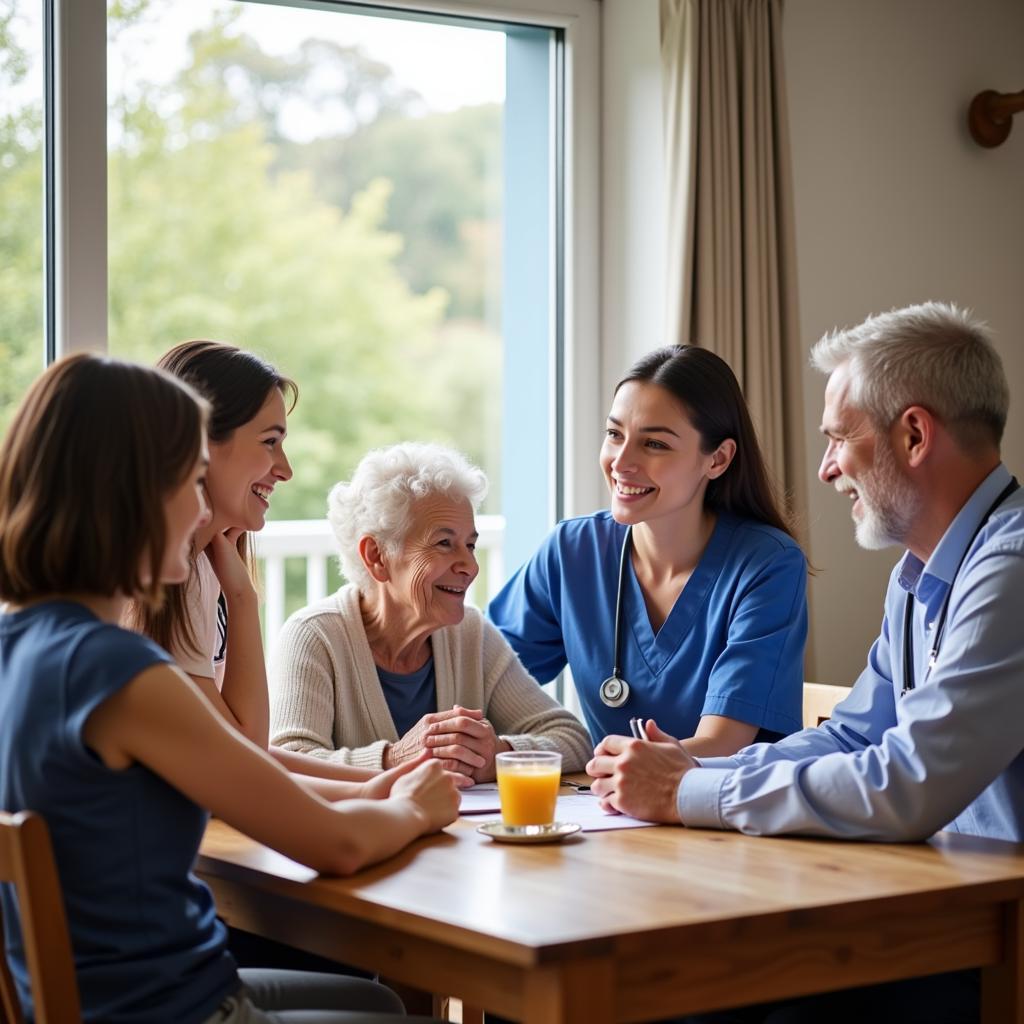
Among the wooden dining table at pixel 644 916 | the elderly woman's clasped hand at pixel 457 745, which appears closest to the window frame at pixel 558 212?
the elderly woman's clasped hand at pixel 457 745

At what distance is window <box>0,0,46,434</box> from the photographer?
2857 mm

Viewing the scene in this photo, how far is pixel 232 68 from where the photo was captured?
31.2ft

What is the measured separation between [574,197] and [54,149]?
4.12ft

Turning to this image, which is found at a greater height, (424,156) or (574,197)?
(424,156)

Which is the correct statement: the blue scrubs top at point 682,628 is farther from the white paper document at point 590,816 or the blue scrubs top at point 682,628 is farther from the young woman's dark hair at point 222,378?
the young woman's dark hair at point 222,378

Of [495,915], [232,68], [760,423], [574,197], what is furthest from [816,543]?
[232,68]

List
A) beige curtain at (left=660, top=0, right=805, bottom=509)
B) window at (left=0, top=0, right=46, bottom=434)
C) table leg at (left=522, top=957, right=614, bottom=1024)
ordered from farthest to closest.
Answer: beige curtain at (left=660, top=0, right=805, bottom=509)
window at (left=0, top=0, right=46, bottom=434)
table leg at (left=522, top=957, right=614, bottom=1024)

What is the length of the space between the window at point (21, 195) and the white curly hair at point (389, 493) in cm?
87

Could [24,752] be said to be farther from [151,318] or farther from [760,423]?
[151,318]

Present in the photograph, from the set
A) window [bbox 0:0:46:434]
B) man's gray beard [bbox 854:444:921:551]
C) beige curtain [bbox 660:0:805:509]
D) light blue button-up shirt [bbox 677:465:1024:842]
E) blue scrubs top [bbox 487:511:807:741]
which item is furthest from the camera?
beige curtain [bbox 660:0:805:509]

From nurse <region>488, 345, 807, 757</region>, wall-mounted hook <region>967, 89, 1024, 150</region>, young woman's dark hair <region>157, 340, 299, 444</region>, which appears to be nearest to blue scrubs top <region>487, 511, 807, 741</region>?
nurse <region>488, 345, 807, 757</region>

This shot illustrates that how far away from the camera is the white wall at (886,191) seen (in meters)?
3.61

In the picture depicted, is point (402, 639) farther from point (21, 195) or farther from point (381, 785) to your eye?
point (21, 195)

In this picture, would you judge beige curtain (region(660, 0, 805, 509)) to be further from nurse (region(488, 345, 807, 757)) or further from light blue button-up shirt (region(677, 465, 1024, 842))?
light blue button-up shirt (region(677, 465, 1024, 842))
